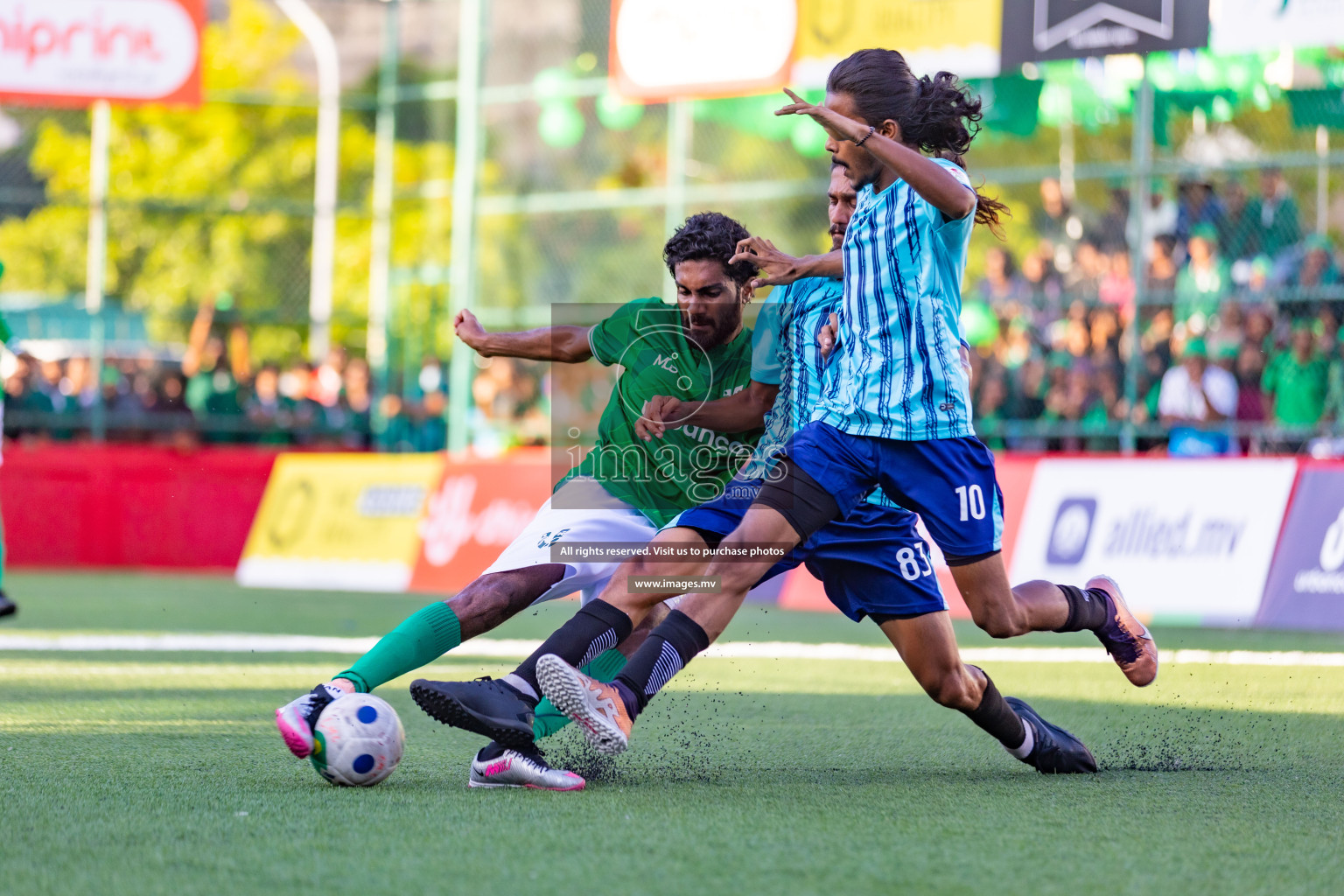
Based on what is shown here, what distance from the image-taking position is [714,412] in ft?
18.2

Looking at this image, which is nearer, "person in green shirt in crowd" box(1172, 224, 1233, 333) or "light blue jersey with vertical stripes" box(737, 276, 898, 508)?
"light blue jersey with vertical stripes" box(737, 276, 898, 508)

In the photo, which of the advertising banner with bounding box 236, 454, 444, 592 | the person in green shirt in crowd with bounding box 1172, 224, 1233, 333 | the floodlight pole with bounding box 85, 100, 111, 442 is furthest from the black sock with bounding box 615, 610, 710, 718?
the floodlight pole with bounding box 85, 100, 111, 442

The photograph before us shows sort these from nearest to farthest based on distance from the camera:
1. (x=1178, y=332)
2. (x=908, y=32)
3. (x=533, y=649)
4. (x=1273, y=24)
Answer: (x=533, y=649), (x=1273, y=24), (x=1178, y=332), (x=908, y=32)

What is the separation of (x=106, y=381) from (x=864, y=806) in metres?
15.3

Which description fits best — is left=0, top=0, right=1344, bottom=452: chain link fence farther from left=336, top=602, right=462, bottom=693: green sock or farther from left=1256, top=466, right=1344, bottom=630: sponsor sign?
left=336, top=602, right=462, bottom=693: green sock

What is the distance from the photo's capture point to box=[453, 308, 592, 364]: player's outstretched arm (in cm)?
585

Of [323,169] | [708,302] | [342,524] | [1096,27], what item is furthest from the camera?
[323,169]

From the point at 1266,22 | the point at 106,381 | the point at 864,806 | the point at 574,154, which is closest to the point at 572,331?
the point at 864,806

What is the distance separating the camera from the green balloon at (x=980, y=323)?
1567cm

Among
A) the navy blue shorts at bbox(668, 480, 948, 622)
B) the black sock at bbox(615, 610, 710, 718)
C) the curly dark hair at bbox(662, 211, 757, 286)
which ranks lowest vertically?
the black sock at bbox(615, 610, 710, 718)

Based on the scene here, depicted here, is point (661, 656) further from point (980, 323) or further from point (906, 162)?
point (980, 323)

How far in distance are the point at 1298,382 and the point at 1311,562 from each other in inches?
79.6

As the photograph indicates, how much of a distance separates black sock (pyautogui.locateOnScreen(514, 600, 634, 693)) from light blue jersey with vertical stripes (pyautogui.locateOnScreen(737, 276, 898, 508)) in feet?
2.58

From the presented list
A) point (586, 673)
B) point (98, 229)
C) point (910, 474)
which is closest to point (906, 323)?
point (910, 474)
